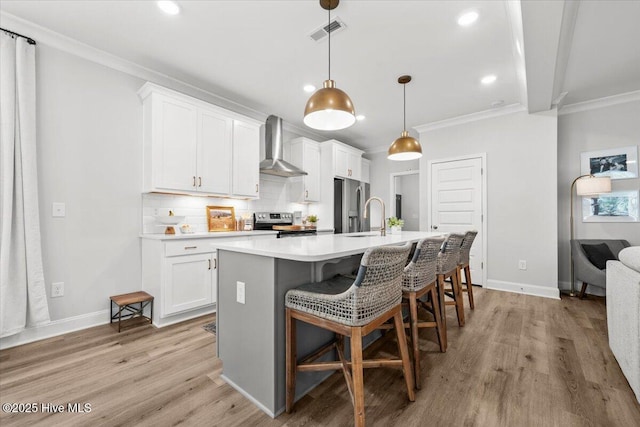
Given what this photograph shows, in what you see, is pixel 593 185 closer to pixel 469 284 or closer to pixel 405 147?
pixel 469 284

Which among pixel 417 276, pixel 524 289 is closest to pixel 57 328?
pixel 417 276

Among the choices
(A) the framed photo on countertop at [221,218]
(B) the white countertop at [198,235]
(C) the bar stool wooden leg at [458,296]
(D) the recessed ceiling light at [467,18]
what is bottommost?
(C) the bar stool wooden leg at [458,296]

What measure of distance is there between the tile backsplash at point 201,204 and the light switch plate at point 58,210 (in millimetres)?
674

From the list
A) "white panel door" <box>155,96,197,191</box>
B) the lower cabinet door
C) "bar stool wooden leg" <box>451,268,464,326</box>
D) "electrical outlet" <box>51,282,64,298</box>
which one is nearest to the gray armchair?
"bar stool wooden leg" <box>451,268,464,326</box>

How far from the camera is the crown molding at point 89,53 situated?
2.37 metres

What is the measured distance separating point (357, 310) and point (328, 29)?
7.64ft

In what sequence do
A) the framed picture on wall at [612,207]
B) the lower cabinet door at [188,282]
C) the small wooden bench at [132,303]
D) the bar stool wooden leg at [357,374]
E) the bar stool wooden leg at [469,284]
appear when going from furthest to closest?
the framed picture on wall at [612,207], the bar stool wooden leg at [469,284], the lower cabinet door at [188,282], the small wooden bench at [132,303], the bar stool wooden leg at [357,374]

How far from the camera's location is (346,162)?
5.41m

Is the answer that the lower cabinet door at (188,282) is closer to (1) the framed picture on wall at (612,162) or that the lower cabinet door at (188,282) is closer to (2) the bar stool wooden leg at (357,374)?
(2) the bar stool wooden leg at (357,374)

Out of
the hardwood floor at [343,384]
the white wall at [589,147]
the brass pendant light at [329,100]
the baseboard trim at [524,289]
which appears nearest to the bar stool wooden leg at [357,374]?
the hardwood floor at [343,384]

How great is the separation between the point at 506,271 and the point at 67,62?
232 inches

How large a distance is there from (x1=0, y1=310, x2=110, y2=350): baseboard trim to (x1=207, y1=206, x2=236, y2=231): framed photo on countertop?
145 cm

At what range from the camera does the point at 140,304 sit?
2988mm

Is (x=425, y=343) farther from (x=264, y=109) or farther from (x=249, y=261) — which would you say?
(x=264, y=109)
